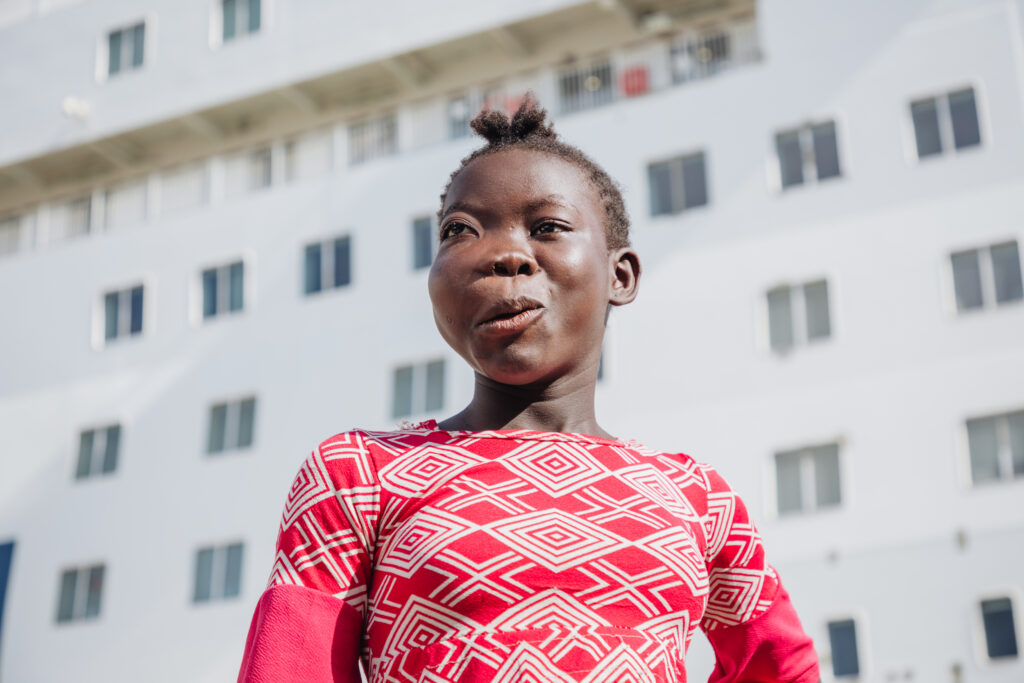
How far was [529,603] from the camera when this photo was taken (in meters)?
2.18

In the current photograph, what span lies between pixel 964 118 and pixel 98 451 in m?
15.9

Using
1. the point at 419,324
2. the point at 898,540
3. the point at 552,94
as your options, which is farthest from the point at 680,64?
the point at 898,540

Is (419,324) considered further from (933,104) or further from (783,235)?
(933,104)

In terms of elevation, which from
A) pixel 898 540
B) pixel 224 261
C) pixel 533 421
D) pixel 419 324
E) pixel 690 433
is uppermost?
pixel 224 261

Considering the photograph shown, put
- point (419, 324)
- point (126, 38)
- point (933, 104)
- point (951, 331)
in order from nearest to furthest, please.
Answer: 1. point (951, 331)
2. point (933, 104)
3. point (419, 324)
4. point (126, 38)

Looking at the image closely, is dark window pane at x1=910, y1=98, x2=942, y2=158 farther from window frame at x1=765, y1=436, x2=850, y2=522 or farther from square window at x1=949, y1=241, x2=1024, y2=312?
window frame at x1=765, y1=436, x2=850, y2=522

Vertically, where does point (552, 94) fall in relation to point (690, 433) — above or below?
above

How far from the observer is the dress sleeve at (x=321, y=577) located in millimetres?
2133

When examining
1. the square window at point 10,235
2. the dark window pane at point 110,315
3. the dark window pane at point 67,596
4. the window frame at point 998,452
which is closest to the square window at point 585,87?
the window frame at point 998,452

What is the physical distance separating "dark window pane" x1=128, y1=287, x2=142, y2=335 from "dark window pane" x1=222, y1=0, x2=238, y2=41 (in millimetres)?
5135

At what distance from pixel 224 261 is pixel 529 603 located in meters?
23.3

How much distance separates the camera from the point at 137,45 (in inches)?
1076

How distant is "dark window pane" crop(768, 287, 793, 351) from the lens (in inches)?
771

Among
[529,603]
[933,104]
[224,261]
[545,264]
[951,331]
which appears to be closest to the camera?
[529,603]
